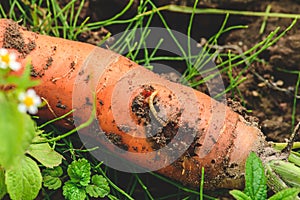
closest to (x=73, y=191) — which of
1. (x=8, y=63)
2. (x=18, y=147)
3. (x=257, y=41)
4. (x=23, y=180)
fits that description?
(x=23, y=180)

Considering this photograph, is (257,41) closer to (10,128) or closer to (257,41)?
(257,41)

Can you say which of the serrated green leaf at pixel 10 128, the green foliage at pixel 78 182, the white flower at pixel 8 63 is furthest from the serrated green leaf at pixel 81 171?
the serrated green leaf at pixel 10 128

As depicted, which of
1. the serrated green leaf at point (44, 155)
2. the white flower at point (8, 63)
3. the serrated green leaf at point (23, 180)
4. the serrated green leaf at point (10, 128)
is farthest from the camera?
the serrated green leaf at point (44, 155)

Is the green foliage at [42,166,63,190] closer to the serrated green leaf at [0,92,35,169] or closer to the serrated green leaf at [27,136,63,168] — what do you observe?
the serrated green leaf at [27,136,63,168]

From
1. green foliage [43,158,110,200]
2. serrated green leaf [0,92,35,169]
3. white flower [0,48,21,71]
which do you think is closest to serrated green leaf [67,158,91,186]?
green foliage [43,158,110,200]

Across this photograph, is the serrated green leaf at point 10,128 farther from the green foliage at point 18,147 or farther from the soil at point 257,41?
the soil at point 257,41

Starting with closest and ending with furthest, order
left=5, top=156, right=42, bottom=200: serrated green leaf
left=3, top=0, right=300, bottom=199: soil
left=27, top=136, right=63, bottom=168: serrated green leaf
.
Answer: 1. left=5, top=156, right=42, bottom=200: serrated green leaf
2. left=27, top=136, right=63, bottom=168: serrated green leaf
3. left=3, top=0, right=300, bottom=199: soil
